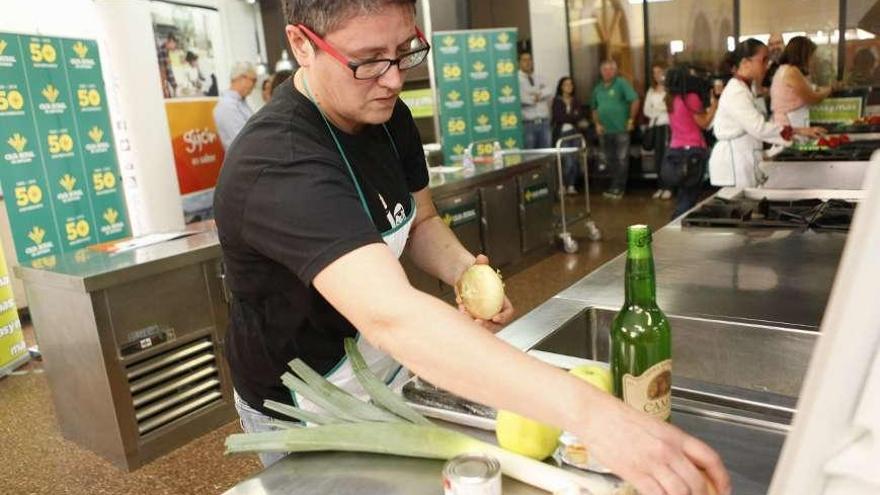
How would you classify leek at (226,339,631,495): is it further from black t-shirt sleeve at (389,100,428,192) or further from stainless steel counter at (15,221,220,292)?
stainless steel counter at (15,221,220,292)

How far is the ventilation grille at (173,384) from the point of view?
305 centimetres

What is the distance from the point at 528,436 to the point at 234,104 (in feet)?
19.5

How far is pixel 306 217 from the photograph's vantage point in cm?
97

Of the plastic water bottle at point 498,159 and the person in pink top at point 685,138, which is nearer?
the plastic water bottle at point 498,159

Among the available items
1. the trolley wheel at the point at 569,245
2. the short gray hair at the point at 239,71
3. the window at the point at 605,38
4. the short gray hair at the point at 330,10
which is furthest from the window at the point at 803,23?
the short gray hair at the point at 330,10

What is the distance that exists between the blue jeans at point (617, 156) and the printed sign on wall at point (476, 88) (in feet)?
5.10

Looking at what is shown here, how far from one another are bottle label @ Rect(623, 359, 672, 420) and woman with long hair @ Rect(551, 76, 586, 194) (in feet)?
27.2

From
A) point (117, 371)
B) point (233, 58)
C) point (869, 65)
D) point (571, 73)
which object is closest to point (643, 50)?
point (571, 73)

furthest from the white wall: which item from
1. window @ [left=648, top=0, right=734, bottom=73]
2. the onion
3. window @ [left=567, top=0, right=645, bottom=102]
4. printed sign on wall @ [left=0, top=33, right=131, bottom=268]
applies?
the onion

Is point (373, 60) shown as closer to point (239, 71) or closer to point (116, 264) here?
point (116, 264)

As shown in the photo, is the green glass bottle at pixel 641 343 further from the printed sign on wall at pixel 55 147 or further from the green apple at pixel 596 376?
the printed sign on wall at pixel 55 147

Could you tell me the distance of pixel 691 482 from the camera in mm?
708

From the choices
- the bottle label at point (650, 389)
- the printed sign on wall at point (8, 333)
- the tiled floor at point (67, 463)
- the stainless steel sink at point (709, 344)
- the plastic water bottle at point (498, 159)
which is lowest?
the tiled floor at point (67, 463)

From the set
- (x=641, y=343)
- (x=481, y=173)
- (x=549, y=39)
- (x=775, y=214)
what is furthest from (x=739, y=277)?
(x=549, y=39)
